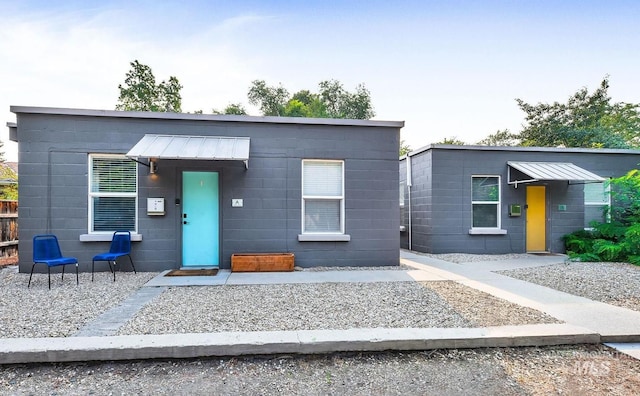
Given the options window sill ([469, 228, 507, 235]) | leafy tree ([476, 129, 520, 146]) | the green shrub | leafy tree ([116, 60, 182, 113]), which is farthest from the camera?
leafy tree ([476, 129, 520, 146])

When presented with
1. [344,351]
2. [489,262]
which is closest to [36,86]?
[344,351]

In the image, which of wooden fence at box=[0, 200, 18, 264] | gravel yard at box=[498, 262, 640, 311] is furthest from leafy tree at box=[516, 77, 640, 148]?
wooden fence at box=[0, 200, 18, 264]

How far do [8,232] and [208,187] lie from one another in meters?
5.68

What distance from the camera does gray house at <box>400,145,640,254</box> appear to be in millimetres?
10094

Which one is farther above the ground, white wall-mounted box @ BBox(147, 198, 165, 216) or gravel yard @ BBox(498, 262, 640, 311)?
white wall-mounted box @ BBox(147, 198, 165, 216)

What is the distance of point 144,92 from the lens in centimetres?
2636

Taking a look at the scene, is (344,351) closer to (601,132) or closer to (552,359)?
(552,359)

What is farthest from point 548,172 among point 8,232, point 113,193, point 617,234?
point 8,232

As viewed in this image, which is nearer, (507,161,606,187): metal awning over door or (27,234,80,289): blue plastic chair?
(27,234,80,289): blue plastic chair

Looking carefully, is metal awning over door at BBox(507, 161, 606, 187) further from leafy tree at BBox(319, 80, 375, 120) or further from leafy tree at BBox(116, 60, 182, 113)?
leafy tree at BBox(116, 60, 182, 113)

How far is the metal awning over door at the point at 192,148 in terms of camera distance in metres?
6.11

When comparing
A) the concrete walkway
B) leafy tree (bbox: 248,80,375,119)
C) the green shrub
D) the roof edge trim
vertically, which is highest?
leafy tree (bbox: 248,80,375,119)

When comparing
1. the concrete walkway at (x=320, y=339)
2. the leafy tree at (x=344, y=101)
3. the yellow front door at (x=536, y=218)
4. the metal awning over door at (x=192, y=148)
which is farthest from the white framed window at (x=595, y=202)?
the leafy tree at (x=344, y=101)

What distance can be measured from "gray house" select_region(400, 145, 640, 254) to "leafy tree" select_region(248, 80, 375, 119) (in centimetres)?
2506
